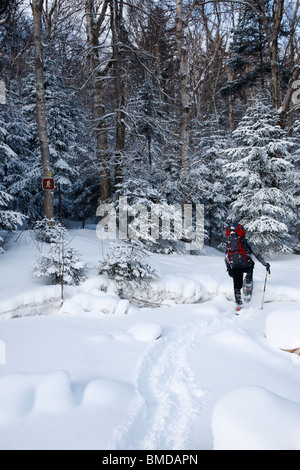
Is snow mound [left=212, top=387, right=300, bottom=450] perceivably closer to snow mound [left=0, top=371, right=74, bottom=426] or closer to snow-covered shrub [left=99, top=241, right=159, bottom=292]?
snow mound [left=0, top=371, right=74, bottom=426]

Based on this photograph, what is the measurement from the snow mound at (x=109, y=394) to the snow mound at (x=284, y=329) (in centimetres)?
244

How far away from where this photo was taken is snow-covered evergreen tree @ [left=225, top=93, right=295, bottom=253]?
10578 mm

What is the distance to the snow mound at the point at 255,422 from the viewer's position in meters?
1.87

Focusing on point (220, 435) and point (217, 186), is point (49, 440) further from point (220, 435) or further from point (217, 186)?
point (217, 186)

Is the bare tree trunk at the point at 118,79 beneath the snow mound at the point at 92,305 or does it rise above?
above

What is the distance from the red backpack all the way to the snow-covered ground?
1.05m

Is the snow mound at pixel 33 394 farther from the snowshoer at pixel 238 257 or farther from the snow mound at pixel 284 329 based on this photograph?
the snowshoer at pixel 238 257

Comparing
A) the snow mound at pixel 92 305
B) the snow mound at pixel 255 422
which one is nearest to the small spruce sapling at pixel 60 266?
the snow mound at pixel 92 305

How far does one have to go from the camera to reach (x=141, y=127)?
41.3 ft

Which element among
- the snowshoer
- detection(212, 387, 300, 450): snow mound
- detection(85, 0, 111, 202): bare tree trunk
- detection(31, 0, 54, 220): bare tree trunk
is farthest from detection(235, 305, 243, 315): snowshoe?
detection(85, 0, 111, 202): bare tree trunk

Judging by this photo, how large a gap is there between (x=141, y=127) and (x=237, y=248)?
8840mm

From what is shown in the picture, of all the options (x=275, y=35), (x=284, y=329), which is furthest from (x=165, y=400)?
(x=275, y=35)
